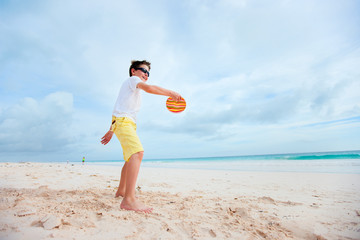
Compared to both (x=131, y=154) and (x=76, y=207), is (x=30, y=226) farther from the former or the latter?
(x=131, y=154)

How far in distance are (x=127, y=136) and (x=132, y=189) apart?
67cm

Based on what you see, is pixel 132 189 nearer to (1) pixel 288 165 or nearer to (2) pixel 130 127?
(2) pixel 130 127

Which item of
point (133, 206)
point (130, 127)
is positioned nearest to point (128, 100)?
point (130, 127)

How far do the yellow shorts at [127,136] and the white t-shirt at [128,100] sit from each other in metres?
0.11

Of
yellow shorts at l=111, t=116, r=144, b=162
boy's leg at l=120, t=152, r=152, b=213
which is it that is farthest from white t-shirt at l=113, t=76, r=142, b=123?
boy's leg at l=120, t=152, r=152, b=213

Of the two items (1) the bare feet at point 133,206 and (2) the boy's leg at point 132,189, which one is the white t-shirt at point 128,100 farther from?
(1) the bare feet at point 133,206

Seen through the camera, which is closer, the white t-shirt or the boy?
the boy

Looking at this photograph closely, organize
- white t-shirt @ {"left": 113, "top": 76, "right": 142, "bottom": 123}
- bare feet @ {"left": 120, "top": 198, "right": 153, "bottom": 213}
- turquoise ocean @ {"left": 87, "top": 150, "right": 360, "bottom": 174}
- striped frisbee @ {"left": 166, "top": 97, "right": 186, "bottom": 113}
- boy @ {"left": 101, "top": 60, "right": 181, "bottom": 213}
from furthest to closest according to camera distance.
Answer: turquoise ocean @ {"left": 87, "top": 150, "right": 360, "bottom": 174} → striped frisbee @ {"left": 166, "top": 97, "right": 186, "bottom": 113} → white t-shirt @ {"left": 113, "top": 76, "right": 142, "bottom": 123} → boy @ {"left": 101, "top": 60, "right": 181, "bottom": 213} → bare feet @ {"left": 120, "top": 198, "right": 153, "bottom": 213}

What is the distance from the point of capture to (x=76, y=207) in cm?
240

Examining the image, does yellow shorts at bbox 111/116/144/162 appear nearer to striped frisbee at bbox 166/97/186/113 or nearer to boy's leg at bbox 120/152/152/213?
boy's leg at bbox 120/152/152/213

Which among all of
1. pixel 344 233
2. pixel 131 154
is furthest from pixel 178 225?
pixel 344 233

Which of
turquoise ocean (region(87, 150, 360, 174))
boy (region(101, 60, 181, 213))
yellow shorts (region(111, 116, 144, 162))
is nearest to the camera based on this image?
boy (region(101, 60, 181, 213))

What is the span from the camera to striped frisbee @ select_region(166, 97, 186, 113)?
310 cm

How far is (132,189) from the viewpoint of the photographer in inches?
98.9
